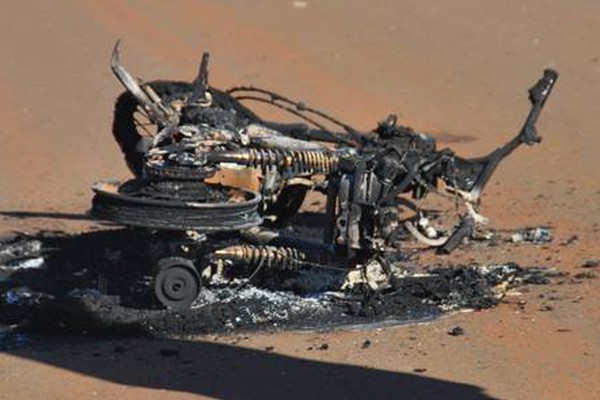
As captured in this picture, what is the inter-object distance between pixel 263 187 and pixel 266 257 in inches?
30.4

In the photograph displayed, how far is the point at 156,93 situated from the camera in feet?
42.7

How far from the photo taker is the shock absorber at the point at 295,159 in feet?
39.6

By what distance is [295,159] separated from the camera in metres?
12.2

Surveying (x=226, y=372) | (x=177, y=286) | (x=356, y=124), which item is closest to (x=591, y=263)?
(x=177, y=286)

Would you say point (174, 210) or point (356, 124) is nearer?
point (174, 210)

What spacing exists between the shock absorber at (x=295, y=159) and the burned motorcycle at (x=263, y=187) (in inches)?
0.4

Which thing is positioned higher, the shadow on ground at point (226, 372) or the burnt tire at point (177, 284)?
the burnt tire at point (177, 284)

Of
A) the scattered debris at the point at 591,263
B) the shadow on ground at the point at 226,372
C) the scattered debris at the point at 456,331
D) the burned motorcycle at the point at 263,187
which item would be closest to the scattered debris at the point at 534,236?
the scattered debris at the point at 591,263

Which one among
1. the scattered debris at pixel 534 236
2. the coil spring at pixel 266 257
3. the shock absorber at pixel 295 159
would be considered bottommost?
the coil spring at pixel 266 257

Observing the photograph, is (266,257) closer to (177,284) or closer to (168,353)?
(177,284)

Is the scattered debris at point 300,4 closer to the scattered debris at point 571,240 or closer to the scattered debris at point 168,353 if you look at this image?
the scattered debris at point 571,240

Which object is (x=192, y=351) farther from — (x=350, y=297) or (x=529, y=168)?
(x=529, y=168)

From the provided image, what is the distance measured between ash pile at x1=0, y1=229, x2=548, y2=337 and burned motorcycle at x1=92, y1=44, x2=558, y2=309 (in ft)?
0.56

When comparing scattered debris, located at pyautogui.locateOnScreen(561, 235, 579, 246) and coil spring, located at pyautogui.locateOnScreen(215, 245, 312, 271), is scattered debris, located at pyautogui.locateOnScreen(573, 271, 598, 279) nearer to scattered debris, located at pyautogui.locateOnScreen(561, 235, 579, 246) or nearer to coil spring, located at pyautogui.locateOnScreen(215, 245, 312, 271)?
scattered debris, located at pyautogui.locateOnScreen(561, 235, 579, 246)
